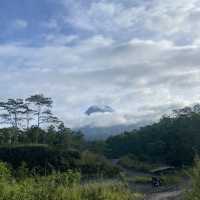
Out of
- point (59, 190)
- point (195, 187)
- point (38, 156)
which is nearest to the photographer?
point (195, 187)

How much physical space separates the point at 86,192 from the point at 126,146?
47701 millimetres

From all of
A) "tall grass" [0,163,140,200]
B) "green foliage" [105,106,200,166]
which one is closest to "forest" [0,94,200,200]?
"green foliage" [105,106,200,166]

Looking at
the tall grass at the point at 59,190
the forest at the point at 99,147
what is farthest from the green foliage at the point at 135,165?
the tall grass at the point at 59,190

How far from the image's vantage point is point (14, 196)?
1080 cm

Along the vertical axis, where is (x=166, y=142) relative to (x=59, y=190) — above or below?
above

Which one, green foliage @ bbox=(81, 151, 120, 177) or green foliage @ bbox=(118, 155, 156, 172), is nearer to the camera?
green foliage @ bbox=(81, 151, 120, 177)

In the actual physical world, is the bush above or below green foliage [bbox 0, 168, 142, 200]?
above

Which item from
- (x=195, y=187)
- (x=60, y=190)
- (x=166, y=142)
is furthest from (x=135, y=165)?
(x=195, y=187)

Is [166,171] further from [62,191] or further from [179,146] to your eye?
[62,191]

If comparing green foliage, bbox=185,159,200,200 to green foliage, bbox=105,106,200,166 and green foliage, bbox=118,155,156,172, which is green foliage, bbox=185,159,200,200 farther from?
green foliage, bbox=105,106,200,166

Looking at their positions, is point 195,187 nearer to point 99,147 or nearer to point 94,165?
point 94,165

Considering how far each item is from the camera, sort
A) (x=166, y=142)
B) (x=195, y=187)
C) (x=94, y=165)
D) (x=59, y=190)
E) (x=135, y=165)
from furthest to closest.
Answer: (x=166, y=142) < (x=135, y=165) < (x=94, y=165) < (x=59, y=190) < (x=195, y=187)

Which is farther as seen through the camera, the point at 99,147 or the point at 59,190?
the point at 99,147

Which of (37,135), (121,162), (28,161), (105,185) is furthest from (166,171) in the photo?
(105,185)
